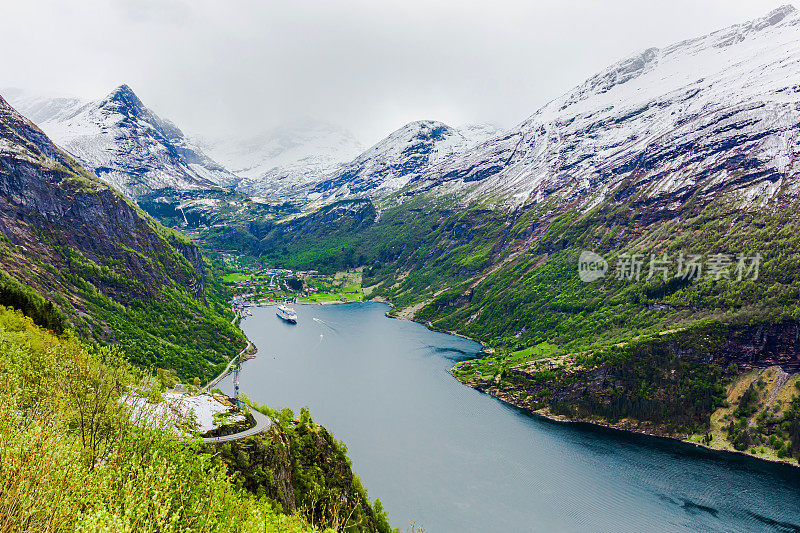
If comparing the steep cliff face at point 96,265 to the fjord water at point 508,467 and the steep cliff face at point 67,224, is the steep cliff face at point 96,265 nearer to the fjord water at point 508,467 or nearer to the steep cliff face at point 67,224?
the steep cliff face at point 67,224

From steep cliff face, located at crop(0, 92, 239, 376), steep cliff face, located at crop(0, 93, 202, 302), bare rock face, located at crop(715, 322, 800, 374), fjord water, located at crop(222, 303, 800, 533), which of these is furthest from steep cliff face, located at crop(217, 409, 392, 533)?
bare rock face, located at crop(715, 322, 800, 374)

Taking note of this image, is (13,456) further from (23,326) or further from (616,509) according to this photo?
(616,509)

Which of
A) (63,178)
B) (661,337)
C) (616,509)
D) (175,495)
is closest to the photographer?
(175,495)

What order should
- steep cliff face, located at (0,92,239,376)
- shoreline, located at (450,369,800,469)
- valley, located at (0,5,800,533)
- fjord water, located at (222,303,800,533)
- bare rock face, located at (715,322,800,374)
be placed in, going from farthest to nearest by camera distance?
bare rock face, located at (715,322,800,374)
steep cliff face, located at (0,92,239,376)
shoreline, located at (450,369,800,469)
fjord water, located at (222,303,800,533)
valley, located at (0,5,800,533)

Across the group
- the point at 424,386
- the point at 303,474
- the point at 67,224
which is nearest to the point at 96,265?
the point at 67,224

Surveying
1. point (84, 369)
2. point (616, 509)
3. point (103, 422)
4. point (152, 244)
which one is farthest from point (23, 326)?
point (152, 244)

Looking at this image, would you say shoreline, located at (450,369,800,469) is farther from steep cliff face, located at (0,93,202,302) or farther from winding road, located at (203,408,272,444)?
steep cliff face, located at (0,93,202,302)

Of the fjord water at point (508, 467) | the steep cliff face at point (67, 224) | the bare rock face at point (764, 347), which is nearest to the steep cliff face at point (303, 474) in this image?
the fjord water at point (508, 467)
